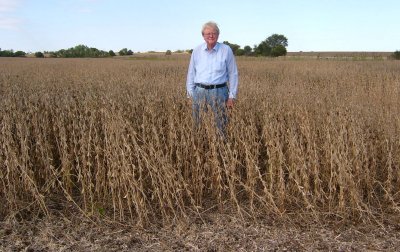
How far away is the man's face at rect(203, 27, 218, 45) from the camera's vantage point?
14.1 feet

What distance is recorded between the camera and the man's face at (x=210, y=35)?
14.1 feet

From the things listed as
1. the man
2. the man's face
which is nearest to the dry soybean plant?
the man

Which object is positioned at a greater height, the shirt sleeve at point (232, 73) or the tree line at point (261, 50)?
the tree line at point (261, 50)

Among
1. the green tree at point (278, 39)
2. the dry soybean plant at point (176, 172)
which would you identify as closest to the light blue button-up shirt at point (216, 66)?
the dry soybean plant at point (176, 172)

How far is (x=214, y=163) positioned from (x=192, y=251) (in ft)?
2.96

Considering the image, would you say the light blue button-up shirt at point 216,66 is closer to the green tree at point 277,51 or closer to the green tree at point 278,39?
the green tree at point 277,51

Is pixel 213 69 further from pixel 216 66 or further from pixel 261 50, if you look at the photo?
pixel 261 50

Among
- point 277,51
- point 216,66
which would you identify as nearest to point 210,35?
point 216,66

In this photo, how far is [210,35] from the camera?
169 inches

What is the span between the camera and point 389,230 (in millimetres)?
3123

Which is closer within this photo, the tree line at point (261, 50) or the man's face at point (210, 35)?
the man's face at point (210, 35)

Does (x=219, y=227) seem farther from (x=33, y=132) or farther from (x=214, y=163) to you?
(x=33, y=132)

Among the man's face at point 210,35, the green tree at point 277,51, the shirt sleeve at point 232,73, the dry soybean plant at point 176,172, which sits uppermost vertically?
the green tree at point 277,51

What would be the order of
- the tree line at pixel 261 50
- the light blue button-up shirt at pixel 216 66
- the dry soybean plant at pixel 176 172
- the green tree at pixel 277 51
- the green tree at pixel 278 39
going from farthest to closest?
the green tree at pixel 278 39 < the green tree at pixel 277 51 < the tree line at pixel 261 50 < the light blue button-up shirt at pixel 216 66 < the dry soybean plant at pixel 176 172
